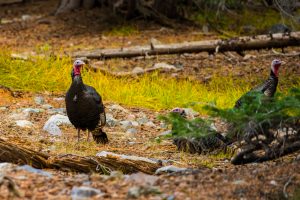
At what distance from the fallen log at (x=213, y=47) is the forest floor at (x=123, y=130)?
268mm

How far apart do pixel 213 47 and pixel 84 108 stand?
16.0ft

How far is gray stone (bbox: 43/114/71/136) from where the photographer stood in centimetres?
877

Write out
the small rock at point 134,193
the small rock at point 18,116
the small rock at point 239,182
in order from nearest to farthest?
the small rock at point 134,193 < the small rock at point 239,182 < the small rock at point 18,116

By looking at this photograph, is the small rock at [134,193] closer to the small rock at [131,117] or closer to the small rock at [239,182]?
the small rock at [239,182]

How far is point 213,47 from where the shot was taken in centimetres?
1300

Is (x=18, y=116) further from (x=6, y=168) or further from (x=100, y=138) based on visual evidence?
(x=6, y=168)

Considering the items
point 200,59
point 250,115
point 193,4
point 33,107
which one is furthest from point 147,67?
point 250,115

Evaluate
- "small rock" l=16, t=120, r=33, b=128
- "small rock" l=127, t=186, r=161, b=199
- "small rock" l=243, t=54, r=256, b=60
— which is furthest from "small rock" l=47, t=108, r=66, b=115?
"small rock" l=243, t=54, r=256, b=60

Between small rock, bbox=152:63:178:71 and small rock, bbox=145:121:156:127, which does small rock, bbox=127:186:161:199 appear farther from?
small rock, bbox=152:63:178:71

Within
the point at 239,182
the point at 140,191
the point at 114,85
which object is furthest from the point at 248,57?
the point at 140,191

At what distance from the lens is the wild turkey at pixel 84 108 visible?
847cm

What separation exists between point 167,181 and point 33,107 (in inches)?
179

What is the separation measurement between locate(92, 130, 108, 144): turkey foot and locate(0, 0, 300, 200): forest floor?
0.15m

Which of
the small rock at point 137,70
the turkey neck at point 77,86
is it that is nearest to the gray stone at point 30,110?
the turkey neck at point 77,86
